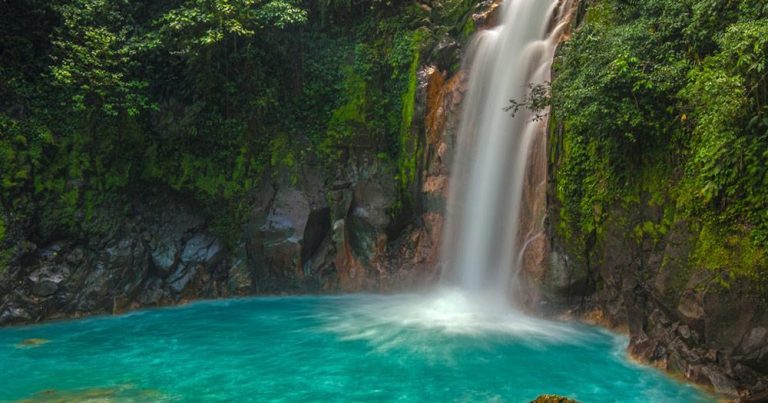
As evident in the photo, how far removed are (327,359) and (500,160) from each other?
21.5 ft

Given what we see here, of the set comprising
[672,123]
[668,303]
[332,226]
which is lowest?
[668,303]

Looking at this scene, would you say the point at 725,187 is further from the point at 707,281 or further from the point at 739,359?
the point at 739,359

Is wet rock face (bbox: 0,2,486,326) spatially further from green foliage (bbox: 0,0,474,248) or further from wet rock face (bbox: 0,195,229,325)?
green foliage (bbox: 0,0,474,248)

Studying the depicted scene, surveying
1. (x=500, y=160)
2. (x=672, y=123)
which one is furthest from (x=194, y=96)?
(x=672, y=123)

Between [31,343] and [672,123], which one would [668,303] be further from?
[31,343]

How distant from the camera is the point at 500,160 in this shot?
43.9ft

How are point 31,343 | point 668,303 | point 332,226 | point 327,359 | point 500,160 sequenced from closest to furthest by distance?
1. point 668,303
2. point 327,359
3. point 31,343
4. point 500,160
5. point 332,226

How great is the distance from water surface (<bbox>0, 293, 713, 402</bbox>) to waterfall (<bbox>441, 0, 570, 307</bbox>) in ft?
3.78

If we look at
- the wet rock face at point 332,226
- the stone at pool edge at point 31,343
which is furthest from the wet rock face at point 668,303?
the stone at pool edge at point 31,343

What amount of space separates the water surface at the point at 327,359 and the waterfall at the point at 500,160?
1.15m

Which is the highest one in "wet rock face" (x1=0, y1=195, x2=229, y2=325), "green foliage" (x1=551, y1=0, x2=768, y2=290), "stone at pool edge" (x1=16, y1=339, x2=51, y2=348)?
"green foliage" (x1=551, y1=0, x2=768, y2=290)

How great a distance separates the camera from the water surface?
8023 millimetres

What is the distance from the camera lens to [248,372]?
29.3 ft

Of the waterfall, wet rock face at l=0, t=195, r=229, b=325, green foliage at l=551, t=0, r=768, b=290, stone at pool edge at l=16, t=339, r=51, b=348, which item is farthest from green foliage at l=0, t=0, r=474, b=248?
green foliage at l=551, t=0, r=768, b=290
